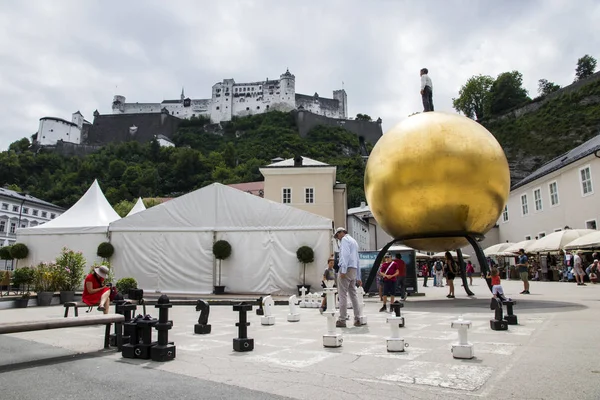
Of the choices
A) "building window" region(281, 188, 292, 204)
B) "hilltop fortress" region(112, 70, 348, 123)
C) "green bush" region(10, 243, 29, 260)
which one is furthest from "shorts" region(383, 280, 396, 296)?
"hilltop fortress" region(112, 70, 348, 123)

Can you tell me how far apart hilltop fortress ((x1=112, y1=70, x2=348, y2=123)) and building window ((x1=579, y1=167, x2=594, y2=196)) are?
99317 mm

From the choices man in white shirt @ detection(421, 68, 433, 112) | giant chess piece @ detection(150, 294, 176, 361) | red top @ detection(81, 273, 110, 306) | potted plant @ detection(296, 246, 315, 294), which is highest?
man in white shirt @ detection(421, 68, 433, 112)

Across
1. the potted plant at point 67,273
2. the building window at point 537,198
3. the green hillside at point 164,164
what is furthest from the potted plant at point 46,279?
the green hillside at point 164,164

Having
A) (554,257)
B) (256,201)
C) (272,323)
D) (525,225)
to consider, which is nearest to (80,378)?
(272,323)

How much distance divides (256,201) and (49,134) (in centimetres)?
11545

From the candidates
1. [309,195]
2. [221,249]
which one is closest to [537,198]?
[309,195]

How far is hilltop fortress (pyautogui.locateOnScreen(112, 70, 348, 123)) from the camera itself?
123 m

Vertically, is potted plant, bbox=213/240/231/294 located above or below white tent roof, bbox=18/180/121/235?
below

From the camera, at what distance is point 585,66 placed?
82.6 m

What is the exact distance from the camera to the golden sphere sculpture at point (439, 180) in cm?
788

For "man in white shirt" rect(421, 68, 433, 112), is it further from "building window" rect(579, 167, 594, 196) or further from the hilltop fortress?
the hilltop fortress

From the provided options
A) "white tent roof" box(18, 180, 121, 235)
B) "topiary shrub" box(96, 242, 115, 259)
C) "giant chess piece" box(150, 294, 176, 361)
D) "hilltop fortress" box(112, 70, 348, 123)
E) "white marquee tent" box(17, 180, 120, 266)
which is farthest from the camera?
"hilltop fortress" box(112, 70, 348, 123)

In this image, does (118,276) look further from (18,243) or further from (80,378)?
(80,378)

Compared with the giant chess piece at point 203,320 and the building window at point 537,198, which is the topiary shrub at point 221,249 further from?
the building window at point 537,198
